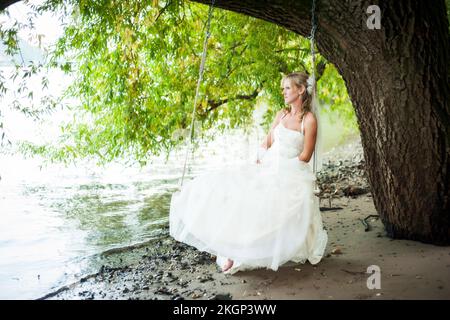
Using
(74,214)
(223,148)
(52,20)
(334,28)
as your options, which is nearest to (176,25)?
(52,20)

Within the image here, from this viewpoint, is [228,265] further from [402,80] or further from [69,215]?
[69,215]

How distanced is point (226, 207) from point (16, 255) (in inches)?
163

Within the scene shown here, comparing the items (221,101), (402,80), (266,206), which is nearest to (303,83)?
(402,80)

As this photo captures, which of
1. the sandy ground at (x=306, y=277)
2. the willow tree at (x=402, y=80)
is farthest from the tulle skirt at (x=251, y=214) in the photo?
the willow tree at (x=402, y=80)

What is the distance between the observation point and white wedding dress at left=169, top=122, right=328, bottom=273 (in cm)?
399

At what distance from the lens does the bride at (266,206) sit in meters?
4.00

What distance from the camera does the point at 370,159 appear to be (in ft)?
15.9

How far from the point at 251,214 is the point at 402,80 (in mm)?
1933

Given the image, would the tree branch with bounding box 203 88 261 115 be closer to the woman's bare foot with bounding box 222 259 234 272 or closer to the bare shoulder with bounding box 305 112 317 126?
the bare shoulder with bounding box 305 112 317 126

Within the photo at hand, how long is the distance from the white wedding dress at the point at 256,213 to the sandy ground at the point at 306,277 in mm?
200

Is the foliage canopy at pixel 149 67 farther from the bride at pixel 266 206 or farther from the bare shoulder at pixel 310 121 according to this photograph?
the bare shoulder at pixel 310 121

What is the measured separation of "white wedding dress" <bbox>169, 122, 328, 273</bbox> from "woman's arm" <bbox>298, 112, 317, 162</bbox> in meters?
0.08

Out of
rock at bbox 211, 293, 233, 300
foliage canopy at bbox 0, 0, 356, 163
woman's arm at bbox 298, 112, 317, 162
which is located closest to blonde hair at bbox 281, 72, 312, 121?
woman's arm at bbox 298, 112, 317, 162

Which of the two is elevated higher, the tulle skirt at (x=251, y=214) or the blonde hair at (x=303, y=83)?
the blonde hair at (x=303, y=83)
